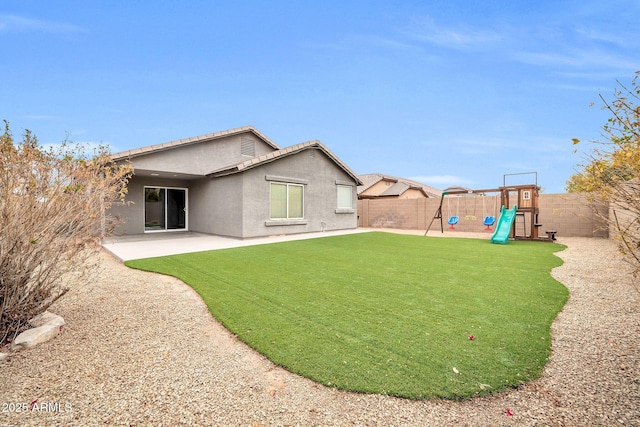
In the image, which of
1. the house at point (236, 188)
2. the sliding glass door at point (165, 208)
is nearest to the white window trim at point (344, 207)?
the house at point (236, 188)

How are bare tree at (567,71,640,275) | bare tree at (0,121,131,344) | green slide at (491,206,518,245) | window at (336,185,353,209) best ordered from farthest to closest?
1. window at (336,185,353,209)
2. green slide at (491,206,518,245)
3. bare tree at (0,121,131,344)
4. bare tree at (567,71,640,275)

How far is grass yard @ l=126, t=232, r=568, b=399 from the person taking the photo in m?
2.68

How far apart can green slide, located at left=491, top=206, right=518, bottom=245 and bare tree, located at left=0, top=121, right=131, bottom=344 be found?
1298 cm

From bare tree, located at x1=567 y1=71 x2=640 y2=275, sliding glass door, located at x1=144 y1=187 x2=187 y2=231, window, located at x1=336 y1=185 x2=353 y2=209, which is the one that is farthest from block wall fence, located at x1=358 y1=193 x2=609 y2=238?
sliding glass door, located at x1=144 y1=187 x2=187 y2=231

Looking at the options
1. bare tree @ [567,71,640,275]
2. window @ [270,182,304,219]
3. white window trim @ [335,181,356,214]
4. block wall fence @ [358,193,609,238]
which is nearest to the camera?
bare tree @ [567,71,640,275]

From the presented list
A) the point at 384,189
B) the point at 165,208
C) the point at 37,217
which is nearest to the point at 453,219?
the point at 165,208

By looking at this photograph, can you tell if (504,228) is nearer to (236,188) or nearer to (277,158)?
(277,158)

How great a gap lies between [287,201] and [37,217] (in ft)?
35.6

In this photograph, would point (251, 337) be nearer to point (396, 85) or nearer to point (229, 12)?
point (229, 12)

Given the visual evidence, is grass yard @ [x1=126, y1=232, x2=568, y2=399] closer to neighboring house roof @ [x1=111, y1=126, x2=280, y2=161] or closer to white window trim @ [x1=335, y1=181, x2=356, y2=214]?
neighboring house roof @ [x1=111, y1=126, x2=280, y2=161]

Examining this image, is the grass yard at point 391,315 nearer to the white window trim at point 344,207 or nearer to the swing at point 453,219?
the swing at point 453,219

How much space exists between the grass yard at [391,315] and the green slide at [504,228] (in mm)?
4288

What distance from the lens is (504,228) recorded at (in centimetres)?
1259

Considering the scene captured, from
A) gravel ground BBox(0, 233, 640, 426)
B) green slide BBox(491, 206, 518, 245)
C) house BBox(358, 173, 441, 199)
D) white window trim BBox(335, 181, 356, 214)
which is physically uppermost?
house BBox(358, 173, 441, 199)
